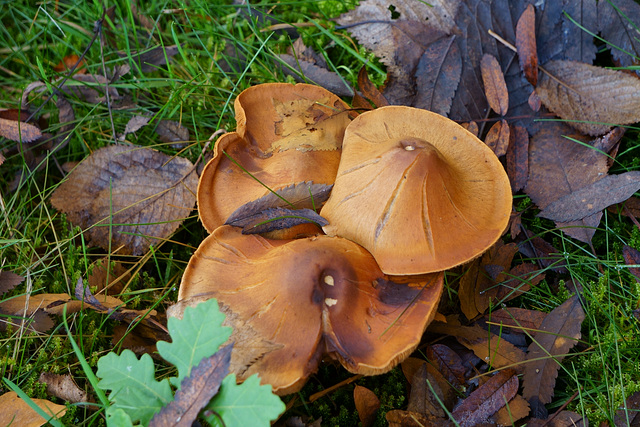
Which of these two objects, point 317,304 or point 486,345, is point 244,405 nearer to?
point 317,304

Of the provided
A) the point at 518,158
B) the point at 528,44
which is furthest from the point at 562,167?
the point at 528,44

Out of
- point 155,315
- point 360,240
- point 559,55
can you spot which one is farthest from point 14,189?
point 559,55

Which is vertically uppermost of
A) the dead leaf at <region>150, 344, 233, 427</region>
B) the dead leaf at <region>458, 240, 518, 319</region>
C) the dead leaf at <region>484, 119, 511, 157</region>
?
the dead leaf at <region>484, 119, 511, 157</region>

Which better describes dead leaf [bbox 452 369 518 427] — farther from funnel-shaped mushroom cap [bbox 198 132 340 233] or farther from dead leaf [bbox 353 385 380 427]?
funnel-shaped mushroom cap [bbox 198 132 340 233]

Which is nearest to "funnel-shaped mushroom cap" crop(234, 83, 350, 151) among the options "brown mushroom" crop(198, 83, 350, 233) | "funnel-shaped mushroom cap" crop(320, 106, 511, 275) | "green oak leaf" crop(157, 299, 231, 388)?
"brown mushroom" crop(198, 83, 350, 233)

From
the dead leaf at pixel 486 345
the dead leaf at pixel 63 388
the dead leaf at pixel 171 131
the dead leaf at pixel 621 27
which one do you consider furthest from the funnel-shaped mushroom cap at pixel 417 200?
the dead leaf at pixel 621 27

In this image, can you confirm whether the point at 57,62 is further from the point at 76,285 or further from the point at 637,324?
the point at 637,324
